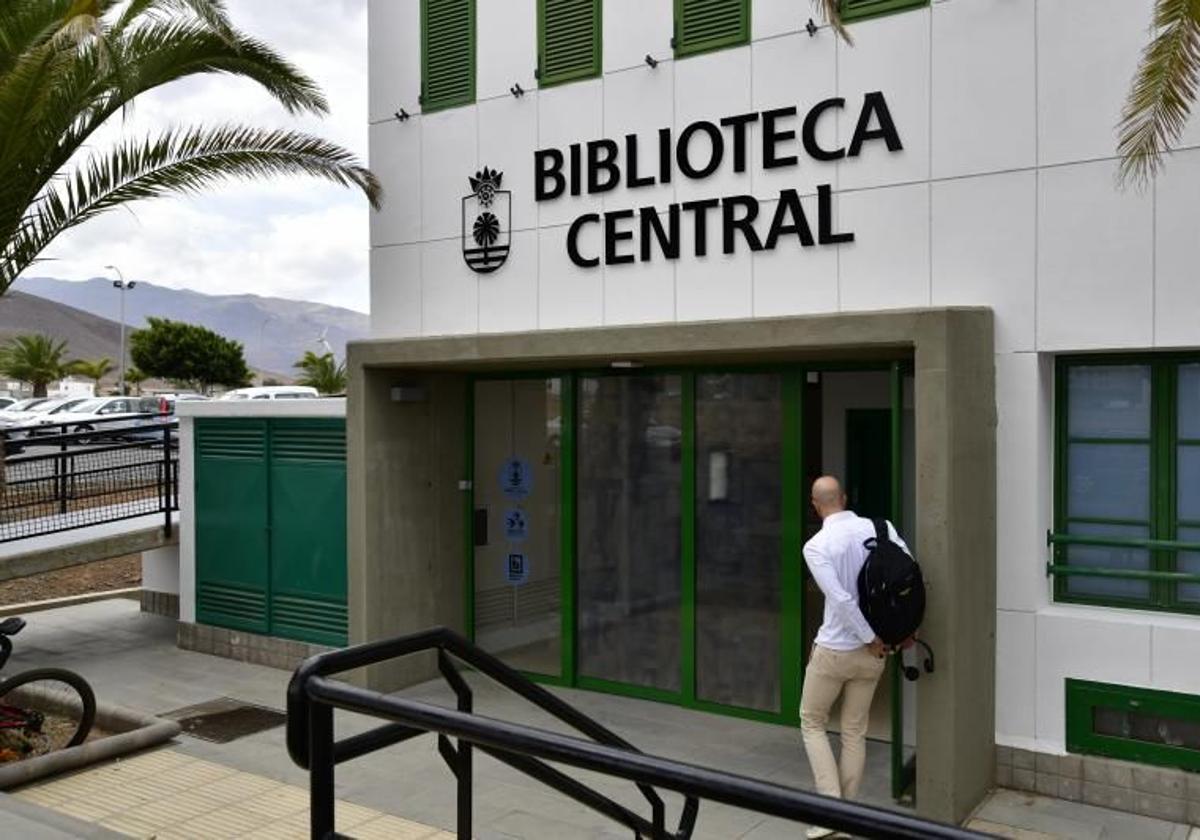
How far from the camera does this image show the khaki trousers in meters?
6.12

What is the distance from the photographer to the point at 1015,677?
6.73m

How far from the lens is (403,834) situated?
6.19 m

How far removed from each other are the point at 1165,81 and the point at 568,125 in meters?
4.43

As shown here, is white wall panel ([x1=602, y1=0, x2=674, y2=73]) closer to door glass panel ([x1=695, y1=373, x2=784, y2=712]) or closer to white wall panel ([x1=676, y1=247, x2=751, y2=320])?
white wall panel ([x1=676, y1=247, x2=751, y2=320])

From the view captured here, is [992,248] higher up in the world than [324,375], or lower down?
lower down

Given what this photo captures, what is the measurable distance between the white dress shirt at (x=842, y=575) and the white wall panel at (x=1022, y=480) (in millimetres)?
994

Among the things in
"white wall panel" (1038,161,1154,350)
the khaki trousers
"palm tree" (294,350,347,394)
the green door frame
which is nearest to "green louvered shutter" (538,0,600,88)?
the green door frame

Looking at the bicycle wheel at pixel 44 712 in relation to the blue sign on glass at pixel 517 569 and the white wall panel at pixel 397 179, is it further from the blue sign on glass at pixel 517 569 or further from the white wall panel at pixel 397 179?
the white wall panel at pixel 397 179

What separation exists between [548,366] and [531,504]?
1335 millimetres

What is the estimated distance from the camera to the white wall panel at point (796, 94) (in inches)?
287

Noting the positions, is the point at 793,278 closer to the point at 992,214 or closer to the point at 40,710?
the point at 992,214

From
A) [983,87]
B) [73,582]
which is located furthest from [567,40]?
[73,582]

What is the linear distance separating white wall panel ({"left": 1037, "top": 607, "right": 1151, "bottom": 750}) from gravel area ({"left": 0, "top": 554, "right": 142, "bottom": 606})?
12.3m

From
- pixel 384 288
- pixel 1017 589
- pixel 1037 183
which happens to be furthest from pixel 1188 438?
pixel 384 288
